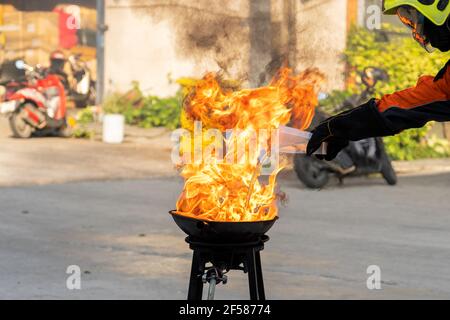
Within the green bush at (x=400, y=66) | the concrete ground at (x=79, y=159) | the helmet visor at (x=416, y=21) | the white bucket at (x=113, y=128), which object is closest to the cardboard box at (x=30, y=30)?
the concrete ground at (x=79, y=159)

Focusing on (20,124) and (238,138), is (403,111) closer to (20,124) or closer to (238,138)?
(238,138)

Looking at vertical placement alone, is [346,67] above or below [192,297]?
above

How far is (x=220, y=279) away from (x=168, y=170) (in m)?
9.48

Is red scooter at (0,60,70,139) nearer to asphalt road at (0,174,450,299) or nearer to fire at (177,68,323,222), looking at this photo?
asphalt road at (0,174,450,299)

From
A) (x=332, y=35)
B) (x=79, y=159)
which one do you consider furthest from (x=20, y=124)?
(x=332, y=35)

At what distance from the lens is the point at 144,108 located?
19984 millimetres

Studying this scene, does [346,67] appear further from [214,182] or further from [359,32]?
[214,182]

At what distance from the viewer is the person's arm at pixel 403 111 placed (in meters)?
5.06

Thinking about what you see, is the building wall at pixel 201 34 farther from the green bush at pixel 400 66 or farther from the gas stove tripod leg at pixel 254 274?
the gas stove tripod leg at pixel 254 274

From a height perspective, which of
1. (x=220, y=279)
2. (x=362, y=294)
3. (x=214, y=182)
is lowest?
(x=362, y=294)

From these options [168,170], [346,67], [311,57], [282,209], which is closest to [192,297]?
[311,57]

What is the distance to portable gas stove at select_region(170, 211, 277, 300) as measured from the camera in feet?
17.9

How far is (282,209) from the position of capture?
39.8 feet

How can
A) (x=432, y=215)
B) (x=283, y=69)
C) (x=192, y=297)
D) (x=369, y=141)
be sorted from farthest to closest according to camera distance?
(x=369, y=141), (x=432, y=215), (x=283, y=69), (x=192, y=297)
